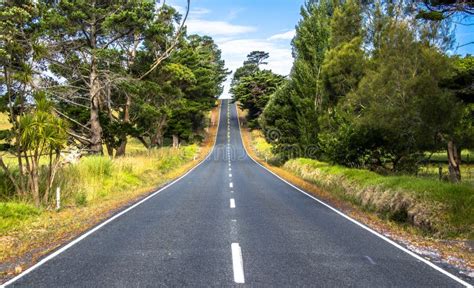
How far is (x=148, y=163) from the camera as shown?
31.4m

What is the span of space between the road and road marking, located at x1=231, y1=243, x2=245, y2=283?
1 centimetres

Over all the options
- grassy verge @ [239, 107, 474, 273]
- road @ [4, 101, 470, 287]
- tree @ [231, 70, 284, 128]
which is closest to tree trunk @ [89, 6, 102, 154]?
grassy verge @ [239, 107, 474, 273]

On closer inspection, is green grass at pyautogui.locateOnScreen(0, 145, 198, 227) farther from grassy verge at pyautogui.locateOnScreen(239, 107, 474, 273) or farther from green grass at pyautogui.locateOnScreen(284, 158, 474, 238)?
green grass at pyautogui.locateOnScreen(284, 158, 474, 238)

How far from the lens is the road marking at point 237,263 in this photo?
599 centimetres

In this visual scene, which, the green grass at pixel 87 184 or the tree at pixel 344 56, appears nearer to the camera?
the green grass at pixel 87 184

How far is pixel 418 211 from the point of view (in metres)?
11.4

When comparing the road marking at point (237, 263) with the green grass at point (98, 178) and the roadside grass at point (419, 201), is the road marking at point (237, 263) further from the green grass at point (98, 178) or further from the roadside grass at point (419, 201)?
the green grass at point (98, 178)

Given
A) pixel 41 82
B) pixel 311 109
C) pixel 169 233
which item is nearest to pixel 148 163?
pixel 41 82

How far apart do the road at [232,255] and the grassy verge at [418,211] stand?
847 mm

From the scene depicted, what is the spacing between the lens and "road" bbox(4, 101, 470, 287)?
19.7ft

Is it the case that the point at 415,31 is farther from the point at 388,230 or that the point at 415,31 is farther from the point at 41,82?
the point at 41,82

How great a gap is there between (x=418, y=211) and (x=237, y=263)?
675cm

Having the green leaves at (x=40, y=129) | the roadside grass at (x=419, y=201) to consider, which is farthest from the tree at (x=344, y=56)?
the green leaves at (x=40, y=129)

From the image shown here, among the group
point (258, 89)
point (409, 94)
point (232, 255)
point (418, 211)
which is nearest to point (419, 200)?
point (418, 211)
